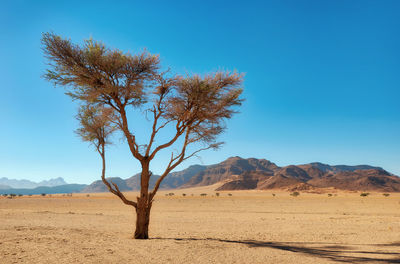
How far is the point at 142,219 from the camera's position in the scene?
11641mm

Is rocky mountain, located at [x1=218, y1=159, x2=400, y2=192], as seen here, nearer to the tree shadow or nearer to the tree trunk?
the tree shadow

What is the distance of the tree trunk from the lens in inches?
454

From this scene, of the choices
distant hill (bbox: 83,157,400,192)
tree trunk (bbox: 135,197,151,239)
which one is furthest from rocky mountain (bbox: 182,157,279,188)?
tree trunk (bbox: 135,197,151,239)

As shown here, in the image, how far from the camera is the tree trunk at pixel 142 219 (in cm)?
1154

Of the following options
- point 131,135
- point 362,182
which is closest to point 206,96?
point 131,135

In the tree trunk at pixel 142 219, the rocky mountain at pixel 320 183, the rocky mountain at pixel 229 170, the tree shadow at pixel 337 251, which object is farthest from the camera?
the rocky mountain at pixel 229 170

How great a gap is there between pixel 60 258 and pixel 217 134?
8204 millimetres

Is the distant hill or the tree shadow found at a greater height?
the distant hill

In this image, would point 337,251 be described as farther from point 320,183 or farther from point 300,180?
point 300,180

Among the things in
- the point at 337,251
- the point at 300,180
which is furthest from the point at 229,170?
the point at 337,251

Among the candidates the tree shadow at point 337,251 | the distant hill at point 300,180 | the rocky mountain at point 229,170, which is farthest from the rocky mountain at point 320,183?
the tree shadow at point 337,251

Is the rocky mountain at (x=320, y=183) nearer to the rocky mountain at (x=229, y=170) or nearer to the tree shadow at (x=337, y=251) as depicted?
the rocky mountain at (x=229, y=170)

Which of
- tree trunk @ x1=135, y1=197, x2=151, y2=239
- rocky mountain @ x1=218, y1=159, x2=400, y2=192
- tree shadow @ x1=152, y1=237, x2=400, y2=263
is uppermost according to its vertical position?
rocky mountain @ x1=218, y1=159, x2=400, y2=192

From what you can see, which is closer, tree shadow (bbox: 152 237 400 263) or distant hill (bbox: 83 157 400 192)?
tree shadow (bbox: 152 237 400 263)
